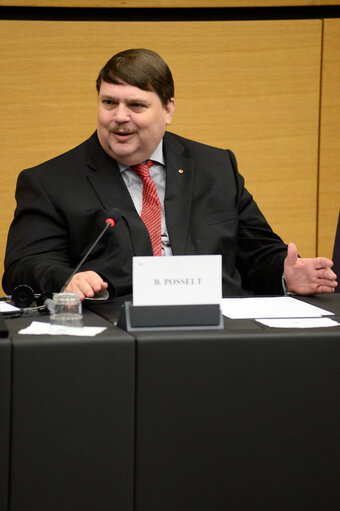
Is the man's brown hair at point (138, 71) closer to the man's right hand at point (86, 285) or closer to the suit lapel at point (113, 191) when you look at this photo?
the suit lapel at point (113, 191)

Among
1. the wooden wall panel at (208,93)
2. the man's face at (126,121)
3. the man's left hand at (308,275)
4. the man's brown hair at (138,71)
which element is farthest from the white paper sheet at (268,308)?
the wooden wall panel at (208,93)

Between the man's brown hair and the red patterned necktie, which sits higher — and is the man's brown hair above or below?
above

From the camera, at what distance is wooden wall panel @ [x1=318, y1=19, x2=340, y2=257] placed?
10.2 feet

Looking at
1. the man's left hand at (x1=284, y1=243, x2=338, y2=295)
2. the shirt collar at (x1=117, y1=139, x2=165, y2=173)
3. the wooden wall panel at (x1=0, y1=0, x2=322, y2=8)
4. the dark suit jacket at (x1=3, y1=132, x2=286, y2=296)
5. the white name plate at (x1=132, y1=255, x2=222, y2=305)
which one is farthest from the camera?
the wooden wall panel at (x1=0, y1=0, x2=322, y2=8)

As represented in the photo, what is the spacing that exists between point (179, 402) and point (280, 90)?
2058 millimetres

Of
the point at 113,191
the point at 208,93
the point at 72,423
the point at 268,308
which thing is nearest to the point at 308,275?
the point at 268,308

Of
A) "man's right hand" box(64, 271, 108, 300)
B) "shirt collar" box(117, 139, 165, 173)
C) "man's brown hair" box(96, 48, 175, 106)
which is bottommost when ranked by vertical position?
"man's right hand" box(64, 271, 108, 300)

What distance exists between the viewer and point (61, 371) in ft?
4.15

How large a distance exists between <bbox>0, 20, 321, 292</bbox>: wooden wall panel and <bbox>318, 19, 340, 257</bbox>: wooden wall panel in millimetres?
34

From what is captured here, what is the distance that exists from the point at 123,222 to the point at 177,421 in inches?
36.3

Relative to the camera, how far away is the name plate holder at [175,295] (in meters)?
1.37

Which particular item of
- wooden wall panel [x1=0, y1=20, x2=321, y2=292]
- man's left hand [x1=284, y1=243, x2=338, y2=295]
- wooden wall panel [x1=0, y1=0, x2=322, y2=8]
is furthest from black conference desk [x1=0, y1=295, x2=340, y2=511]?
wooden wall panel [x1=0, y1=0, x2=322, y2=8]

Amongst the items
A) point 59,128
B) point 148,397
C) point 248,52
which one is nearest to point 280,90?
point 248,52

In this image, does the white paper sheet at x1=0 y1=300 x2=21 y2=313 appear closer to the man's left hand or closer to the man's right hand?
the man's right hand
